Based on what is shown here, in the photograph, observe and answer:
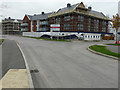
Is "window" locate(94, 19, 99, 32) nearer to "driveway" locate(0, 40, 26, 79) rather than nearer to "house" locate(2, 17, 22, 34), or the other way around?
"driveway" locate(0, 40, 26, 79)

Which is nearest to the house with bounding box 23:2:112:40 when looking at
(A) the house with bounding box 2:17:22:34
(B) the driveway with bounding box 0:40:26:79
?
(B) the driveway with bounding box 0:40:26:79

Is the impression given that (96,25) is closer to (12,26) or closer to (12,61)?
(12,61)

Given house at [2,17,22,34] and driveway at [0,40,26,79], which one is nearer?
driveway at [0,40,26,79]

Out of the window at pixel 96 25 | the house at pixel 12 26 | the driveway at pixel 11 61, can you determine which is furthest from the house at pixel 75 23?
the house at pixel 12 26

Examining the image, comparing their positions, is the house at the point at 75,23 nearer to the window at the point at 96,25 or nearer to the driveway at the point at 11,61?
the window at the point at 96,25

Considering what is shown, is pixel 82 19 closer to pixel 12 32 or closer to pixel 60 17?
pixel 60 17

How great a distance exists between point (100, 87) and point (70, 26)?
129 ft

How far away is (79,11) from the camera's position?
144 ft

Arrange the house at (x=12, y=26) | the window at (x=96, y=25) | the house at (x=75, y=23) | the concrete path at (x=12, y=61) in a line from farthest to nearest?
1. the house at (x=12, y=26)
2. the window at (x=96, y=25)
3. the house at (x=75, y=23)
4. the concrete path at (x=12, y=61)

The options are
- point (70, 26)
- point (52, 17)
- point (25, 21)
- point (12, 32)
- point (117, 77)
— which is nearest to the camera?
point (117, 77)

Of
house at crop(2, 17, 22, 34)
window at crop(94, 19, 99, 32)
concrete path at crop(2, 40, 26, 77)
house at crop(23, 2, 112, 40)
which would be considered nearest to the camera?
concrete path at crop(2, 40, 26, 77)

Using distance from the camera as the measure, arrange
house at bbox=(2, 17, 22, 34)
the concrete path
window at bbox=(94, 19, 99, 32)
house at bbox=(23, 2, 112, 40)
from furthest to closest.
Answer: house at bbox=(2, 17, 22, 34), window at bbox=(94, 19, 99, 32), house at bbox=(23, 2, 112, 40), the concrete path

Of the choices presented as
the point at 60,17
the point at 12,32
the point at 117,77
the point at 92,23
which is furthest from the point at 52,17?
the point at 12,32

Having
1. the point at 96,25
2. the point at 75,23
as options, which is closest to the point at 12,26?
the point at 75,23
